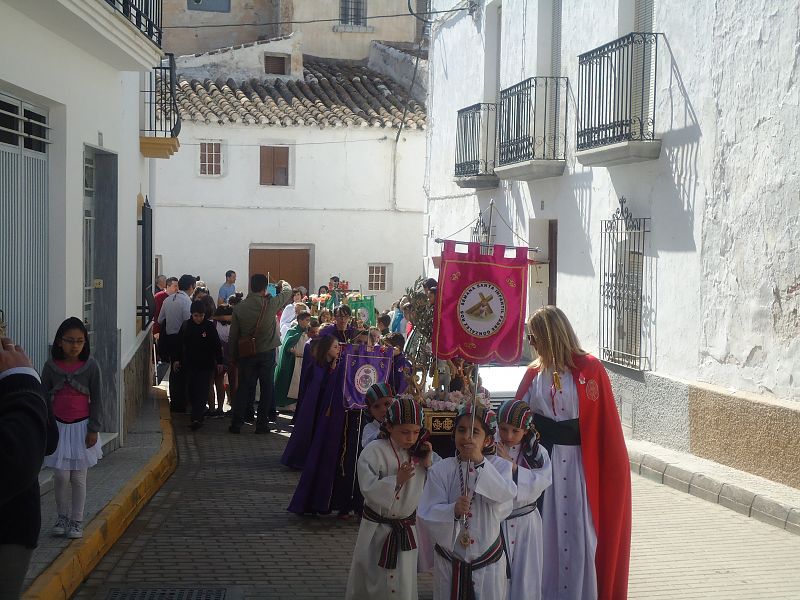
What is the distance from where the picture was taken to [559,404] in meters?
6.49

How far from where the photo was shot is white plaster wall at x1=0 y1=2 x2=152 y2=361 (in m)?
8.20

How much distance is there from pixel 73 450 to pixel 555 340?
10.7 feet

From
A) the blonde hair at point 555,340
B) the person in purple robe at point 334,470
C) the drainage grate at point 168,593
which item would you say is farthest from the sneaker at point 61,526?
the blonde hair at point 555,340

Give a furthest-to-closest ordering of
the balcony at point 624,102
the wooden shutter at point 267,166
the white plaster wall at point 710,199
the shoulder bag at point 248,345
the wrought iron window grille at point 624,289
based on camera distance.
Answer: the wooden shutter at point 267,166 < the shoulder bag at point 248,345 < the wrought iron window grille at point 624,289 < the balcony at point 624,102 < the white plaster wall at point 710,199

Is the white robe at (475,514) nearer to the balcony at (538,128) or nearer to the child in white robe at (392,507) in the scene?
the child in white robe at (392,507)

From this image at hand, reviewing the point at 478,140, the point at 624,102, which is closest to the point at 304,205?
the point at 478,140

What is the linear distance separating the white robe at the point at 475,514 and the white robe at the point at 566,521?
0.73 meters

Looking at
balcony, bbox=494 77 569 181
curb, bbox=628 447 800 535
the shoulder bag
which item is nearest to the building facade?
balcony, bbox=494 77 569 181

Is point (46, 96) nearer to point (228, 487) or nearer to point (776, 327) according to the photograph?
point (228, 487)

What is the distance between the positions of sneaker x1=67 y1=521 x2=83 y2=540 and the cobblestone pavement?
26 cm

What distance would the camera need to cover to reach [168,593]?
6953 millimetres

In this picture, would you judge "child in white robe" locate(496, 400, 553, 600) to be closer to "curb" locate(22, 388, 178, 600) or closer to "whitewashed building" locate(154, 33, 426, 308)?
"curb" locate(22, 388, 178, 600)

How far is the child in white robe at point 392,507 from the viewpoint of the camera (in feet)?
20.2

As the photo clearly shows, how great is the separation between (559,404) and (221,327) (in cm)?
942
